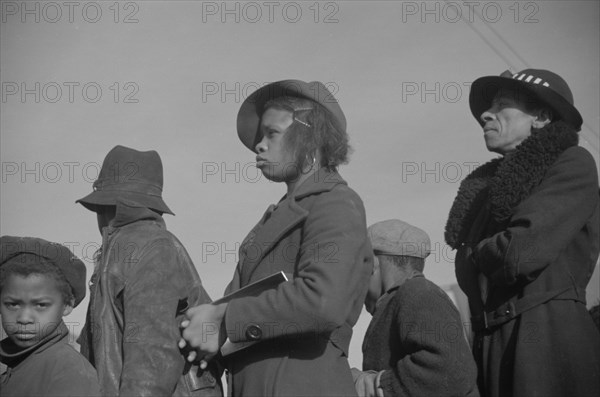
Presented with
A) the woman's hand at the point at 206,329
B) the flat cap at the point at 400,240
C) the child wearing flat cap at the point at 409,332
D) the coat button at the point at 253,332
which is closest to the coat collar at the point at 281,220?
the woman's hand at the point at 206,329

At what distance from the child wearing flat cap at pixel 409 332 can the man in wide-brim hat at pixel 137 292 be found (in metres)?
0.81

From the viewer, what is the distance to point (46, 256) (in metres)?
3.96

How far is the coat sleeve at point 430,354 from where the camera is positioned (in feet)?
12.7

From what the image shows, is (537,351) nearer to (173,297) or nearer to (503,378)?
(503,378)

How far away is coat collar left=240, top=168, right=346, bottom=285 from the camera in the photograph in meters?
3.59

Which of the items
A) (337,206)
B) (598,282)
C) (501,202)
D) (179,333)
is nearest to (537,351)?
(501,202)

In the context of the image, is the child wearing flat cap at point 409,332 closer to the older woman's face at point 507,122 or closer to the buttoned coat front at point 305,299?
the buttoned coat front at point 305,299

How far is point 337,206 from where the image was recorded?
11.6 feet

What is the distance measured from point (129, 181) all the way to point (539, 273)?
1.88 meters

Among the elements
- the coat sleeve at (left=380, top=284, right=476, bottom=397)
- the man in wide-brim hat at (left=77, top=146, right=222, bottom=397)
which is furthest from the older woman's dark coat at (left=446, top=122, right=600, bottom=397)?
the man in wide-brim hat at (left=77, top=146, right=222, bottom=397)

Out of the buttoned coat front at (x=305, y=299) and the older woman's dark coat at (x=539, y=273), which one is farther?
the older woman's dark coat at (x=539, y=273)

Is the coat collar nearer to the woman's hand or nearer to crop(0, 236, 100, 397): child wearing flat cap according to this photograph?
the woman's hand

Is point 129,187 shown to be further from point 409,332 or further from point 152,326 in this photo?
point 409,332

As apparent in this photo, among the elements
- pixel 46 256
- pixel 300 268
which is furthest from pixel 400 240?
pixel 46 256
